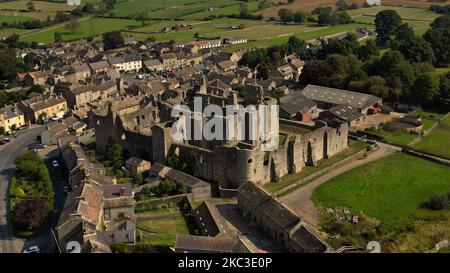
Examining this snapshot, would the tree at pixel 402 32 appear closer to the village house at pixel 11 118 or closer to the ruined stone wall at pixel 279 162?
the ruined stone wall at pixel 279 162

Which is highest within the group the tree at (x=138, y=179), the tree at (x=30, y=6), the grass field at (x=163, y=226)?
the tree at (x=30, y=6)

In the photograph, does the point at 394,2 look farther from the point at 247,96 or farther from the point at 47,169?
the point at 47,169

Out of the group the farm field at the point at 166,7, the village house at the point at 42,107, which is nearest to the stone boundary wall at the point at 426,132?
Answer: the village house at the point at 42,107

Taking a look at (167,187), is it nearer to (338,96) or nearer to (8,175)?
(8,175)

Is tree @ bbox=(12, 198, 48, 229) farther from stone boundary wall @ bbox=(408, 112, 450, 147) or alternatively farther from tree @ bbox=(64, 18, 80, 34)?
tree @ bbox=(64, 18, 80, 34)

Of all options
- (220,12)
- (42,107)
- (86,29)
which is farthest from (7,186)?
(220,12)

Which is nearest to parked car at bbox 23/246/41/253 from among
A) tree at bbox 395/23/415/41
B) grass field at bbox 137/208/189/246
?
grass field at bbox 137/208/189/246
